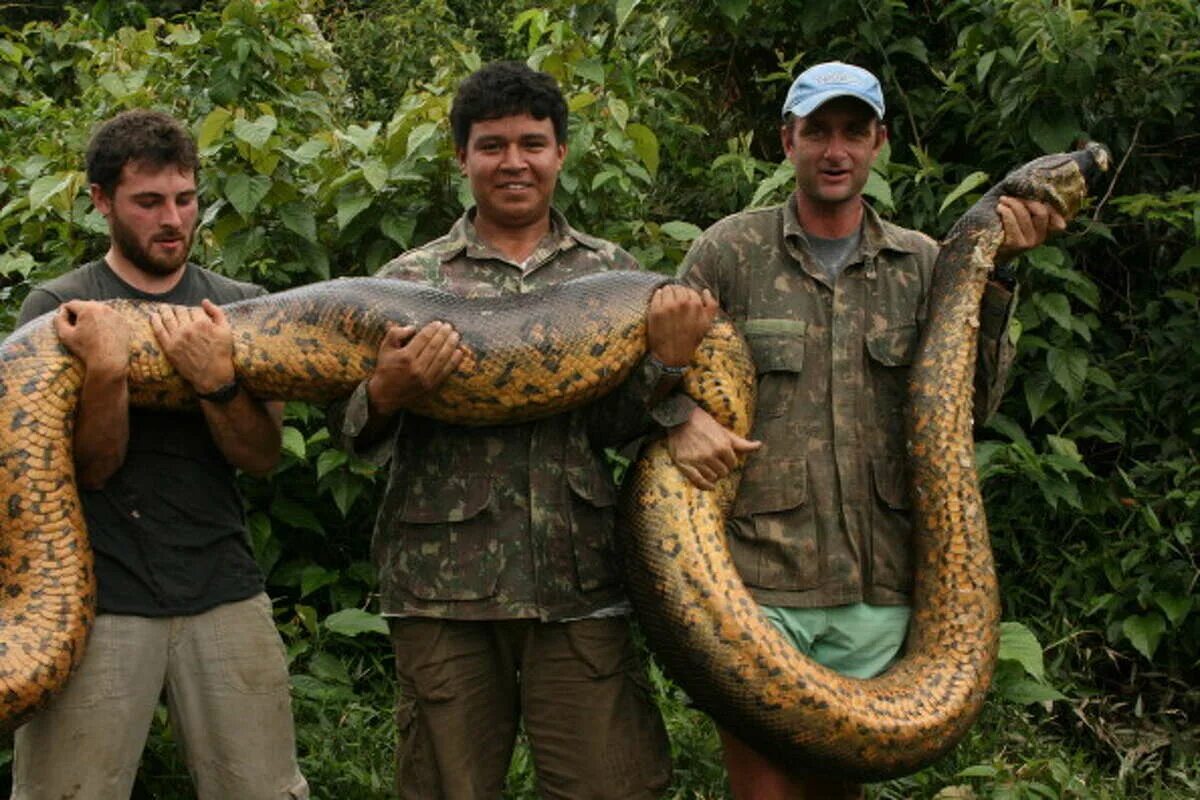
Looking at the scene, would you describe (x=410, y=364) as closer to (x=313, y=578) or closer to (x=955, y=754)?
(x=313, y=578)

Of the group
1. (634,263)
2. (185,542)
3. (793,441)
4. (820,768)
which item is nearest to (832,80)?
(634,263)

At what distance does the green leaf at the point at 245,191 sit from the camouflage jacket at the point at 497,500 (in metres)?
1.66

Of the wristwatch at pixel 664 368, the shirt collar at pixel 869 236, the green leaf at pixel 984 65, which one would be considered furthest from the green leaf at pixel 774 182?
the wristwatch at pixel 664 368

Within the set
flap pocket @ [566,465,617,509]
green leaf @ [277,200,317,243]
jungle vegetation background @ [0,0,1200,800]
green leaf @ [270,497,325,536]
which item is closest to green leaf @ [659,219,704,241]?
jungle vegetation background @ [0,0,1200,800]

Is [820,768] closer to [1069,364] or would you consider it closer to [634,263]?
[634,263]

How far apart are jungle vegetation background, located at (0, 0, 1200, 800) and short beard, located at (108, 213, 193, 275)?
4.75 feet

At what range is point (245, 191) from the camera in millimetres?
5609

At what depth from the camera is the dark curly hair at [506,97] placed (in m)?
3.96

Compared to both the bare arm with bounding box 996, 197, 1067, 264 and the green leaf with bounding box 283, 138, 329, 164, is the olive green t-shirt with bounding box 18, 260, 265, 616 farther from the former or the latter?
the bare arm with bounding box 996, 197, 1067, 264

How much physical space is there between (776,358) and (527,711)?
1.20m

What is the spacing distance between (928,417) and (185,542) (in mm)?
2101

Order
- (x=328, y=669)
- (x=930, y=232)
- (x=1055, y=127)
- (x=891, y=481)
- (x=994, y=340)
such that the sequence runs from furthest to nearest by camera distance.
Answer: (x=930, y=232) → (x=1055, y=127) → (x=328, y=669) → (x=994, y=340) → (x=891, y=481)

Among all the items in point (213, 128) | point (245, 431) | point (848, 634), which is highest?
point (213, 128)

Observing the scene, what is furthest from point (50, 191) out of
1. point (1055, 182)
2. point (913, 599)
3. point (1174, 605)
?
point (1174, 605)
